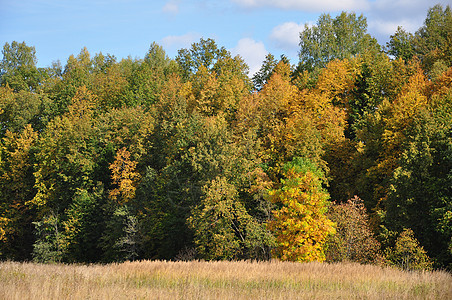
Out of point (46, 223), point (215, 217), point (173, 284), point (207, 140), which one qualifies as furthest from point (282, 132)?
point (173, 284)

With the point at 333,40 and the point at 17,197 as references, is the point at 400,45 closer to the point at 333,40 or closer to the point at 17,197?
the point at 333,40

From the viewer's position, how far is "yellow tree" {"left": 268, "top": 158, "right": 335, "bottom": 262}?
125ft

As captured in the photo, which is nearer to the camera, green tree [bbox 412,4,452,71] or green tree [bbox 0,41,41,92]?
green tree [bbox 412,4,452,71]

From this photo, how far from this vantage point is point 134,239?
174 feet

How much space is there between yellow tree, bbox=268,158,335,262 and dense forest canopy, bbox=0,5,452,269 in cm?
14

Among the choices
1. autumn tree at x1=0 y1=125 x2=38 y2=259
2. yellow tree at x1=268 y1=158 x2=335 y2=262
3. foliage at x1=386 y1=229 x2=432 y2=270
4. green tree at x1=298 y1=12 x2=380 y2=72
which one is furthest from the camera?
green tree at x1=298 y1=12 x2=380 y2=72

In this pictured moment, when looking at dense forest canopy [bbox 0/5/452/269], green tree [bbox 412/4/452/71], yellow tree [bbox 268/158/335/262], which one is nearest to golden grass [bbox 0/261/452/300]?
yellow tree [bbox 268/158/335/262]

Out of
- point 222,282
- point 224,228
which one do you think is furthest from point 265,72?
point 222,282

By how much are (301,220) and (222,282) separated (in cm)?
2199

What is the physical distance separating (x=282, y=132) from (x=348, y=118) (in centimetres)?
1076

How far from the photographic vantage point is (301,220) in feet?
129

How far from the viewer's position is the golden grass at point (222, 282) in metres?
14.6

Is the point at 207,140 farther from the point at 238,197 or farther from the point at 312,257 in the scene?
the point at 312,257

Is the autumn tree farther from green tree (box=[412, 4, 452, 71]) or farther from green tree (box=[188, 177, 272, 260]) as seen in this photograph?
green tree (box=[412, 4, 452, 71])
